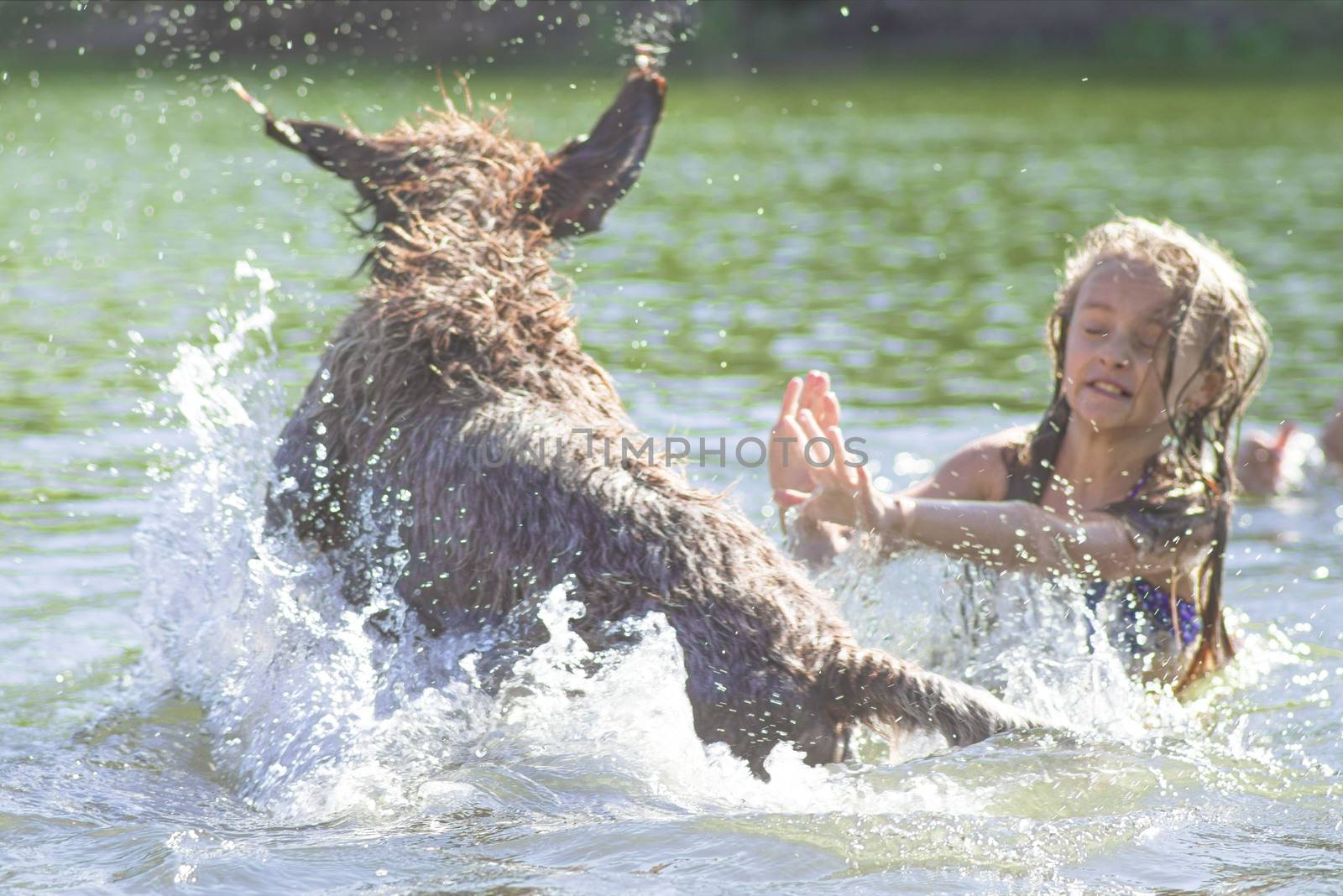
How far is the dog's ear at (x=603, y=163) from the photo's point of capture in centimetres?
484

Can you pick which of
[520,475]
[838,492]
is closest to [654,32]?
[838,492]

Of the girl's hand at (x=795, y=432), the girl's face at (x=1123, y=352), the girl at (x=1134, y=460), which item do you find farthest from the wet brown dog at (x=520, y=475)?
the girl's face at (x=1123, y=352)

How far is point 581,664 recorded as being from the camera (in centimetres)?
367

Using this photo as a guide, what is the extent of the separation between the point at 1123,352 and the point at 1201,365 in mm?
241

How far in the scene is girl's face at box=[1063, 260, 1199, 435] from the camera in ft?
15.5

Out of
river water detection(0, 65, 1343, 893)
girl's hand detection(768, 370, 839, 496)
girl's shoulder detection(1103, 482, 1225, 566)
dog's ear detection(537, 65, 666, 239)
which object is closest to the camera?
river water detection(0, 65, 1343, 893)

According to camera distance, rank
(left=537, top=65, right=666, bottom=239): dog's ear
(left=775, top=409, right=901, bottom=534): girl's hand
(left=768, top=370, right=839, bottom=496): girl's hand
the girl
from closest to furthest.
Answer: (left=775, top=409, right=901, bottom=534): girl's hand → (left=768, top=370, right=839, bottom=496): girl's hand → the girl → (left=537, top=65, right=666, bottom=239): dog's ear

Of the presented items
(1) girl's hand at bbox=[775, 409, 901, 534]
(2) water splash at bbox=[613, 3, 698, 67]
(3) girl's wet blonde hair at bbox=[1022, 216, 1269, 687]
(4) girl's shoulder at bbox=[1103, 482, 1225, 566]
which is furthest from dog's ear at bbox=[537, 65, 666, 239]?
(4) girl's shoulder at bbox=[1103, 482, 1225, 566]

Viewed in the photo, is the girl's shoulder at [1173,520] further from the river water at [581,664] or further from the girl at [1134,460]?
the river water at [581,664]

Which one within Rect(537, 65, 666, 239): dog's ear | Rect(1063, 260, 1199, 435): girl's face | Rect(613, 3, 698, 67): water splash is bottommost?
Rect(1063, 260, 1199, 435): girl's face

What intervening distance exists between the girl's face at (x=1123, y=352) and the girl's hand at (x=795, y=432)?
0.89 metres

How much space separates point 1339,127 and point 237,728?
19.5 meters

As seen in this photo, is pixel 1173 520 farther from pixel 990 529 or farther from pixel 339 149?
pixel 339 149

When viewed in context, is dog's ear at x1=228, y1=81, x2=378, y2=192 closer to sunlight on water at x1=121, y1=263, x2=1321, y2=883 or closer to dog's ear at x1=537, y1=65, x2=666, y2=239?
dog's ear at x1=537, y1=65, x2=666, y2=239
